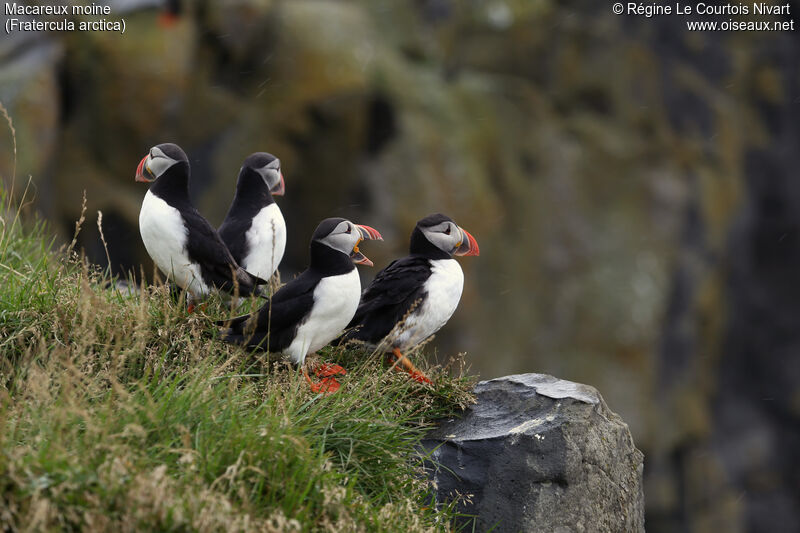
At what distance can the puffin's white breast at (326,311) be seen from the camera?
3.86 meters

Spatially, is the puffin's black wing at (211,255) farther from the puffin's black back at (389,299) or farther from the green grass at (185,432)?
the puffin's black back at (389,299)

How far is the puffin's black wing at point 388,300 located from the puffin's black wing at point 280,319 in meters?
0.48

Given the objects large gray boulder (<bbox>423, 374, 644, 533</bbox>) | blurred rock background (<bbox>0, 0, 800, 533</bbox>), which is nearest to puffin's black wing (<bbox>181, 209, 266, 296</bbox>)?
large gray boulder (<bbox>423, 374, 644, 533</bbox>)

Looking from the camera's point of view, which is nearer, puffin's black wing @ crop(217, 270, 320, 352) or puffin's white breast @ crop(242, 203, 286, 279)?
puffin's black wing @ crop(217, 270, 320, 352)

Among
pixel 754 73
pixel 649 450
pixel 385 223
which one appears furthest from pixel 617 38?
pixel 649 450

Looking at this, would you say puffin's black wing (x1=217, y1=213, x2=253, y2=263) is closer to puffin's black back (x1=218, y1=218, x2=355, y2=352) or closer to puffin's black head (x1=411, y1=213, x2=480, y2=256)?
puffin's black back (x1=218, y1=218, x2=355, y2=352)

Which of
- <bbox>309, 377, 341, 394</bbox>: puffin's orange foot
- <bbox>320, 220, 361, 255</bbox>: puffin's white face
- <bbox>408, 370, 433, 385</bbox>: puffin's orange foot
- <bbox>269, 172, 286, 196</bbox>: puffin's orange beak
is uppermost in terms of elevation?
<bbox>269, 172, 286, 196</bbox>: puffin's orange beak

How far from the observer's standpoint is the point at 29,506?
2551 millimetres

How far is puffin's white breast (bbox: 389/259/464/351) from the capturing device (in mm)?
4324

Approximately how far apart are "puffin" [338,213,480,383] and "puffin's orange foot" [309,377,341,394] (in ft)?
1.12

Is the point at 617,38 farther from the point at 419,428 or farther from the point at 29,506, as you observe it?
the point at 29,506

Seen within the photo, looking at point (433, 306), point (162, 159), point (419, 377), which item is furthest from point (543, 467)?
point (162, 159)

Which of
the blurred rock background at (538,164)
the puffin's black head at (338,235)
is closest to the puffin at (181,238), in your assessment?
the puffin's black head at (338,235)

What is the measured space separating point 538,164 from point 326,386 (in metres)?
10.7
